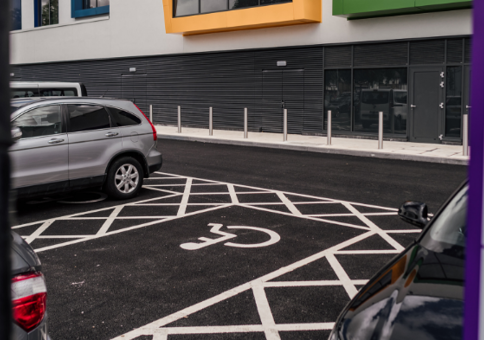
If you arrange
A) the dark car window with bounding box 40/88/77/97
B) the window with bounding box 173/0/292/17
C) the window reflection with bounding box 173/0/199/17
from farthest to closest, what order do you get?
the window reflection with bounding box 173/0/199/17
the window with bounding box 173/0/292/17
the dark car window with bounding box 40/88/77/97

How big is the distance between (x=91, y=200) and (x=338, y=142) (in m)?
11.2

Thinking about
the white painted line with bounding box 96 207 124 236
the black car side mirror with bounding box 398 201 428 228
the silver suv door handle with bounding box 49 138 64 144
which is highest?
the silver suv door handle with bounding box 49 138 64 144

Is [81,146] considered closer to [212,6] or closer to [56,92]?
[56,92]

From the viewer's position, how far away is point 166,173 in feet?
41.4

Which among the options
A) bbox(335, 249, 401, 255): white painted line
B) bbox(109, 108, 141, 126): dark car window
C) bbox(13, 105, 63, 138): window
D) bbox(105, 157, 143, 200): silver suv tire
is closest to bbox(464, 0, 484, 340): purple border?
bbox(335, 249, 401, 255): white painted line

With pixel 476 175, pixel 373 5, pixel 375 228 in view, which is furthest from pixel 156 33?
pixel 476 175

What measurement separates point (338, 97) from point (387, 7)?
13.6ft

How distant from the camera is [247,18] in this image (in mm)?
22219

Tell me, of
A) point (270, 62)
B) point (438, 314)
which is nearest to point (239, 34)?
point (270, 62)

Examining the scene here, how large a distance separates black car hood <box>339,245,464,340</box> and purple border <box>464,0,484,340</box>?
1142 mm

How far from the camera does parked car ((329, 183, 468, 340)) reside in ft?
7.72

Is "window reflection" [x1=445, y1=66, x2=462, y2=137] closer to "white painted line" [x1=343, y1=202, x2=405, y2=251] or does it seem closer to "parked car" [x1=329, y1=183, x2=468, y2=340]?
"white painted line" [x1=343, y1=202, x2=405, y2=251]

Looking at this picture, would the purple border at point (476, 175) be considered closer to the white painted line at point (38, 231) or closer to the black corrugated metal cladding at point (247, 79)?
the white painted line at point (38, 231)

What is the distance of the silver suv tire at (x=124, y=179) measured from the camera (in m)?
9.21
